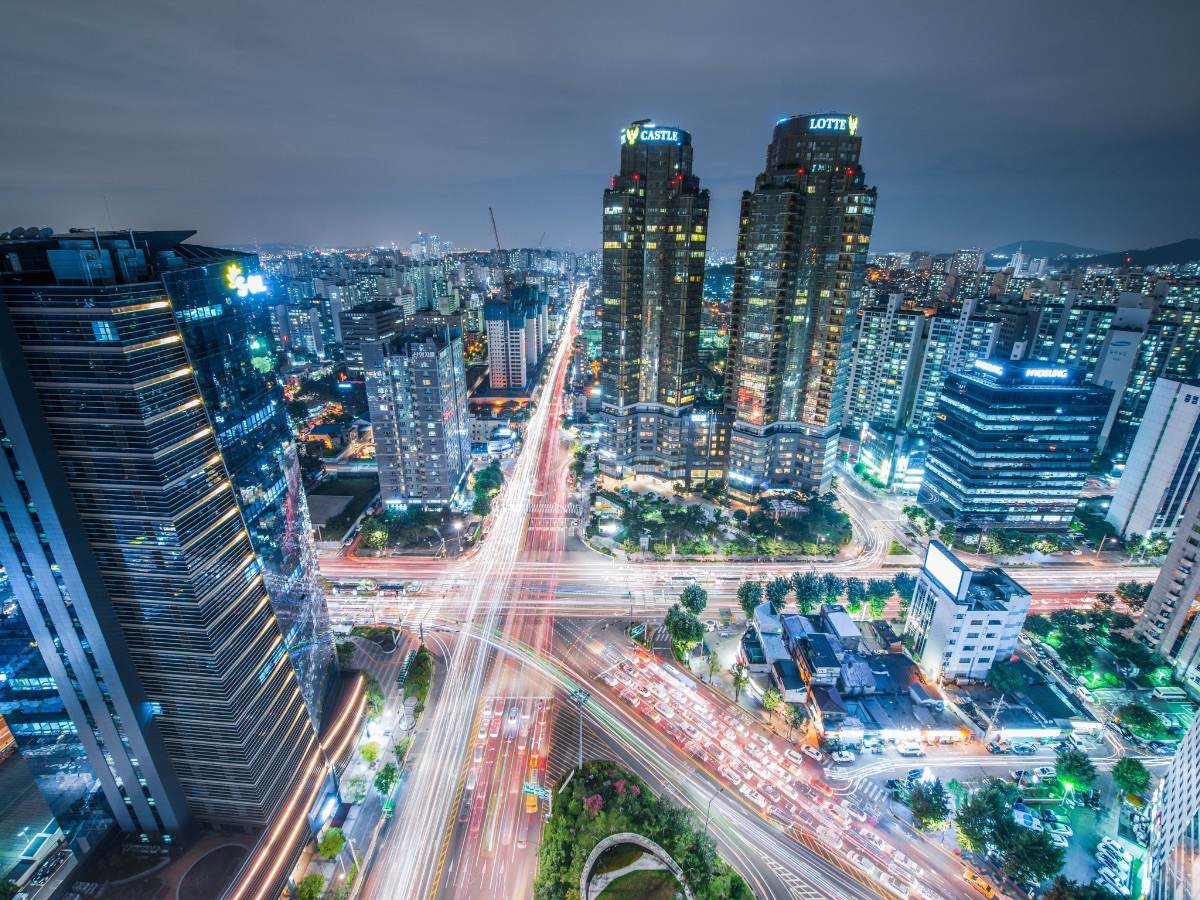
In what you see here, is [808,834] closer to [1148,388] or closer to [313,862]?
[313,862]

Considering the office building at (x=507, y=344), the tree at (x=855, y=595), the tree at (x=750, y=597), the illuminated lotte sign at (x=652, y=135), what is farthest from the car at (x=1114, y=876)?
the office building at (x=507, y=344)

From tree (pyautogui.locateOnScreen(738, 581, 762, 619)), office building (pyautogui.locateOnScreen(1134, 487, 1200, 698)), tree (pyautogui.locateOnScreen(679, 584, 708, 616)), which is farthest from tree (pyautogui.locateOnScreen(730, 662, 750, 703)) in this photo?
office building (pyautogui.locateOnScreen(1134, 487, 1200, 698))

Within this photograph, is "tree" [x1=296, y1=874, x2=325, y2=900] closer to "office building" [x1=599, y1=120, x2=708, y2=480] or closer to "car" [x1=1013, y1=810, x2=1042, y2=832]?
"car" [x1=1013, y1=810, x2=1042, y2=832]

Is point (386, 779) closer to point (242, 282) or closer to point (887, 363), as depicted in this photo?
point (242, 282)

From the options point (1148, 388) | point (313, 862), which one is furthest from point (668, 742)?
point (1148, 388)

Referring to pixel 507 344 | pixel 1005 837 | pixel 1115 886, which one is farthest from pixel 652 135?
pixel 1115 886
